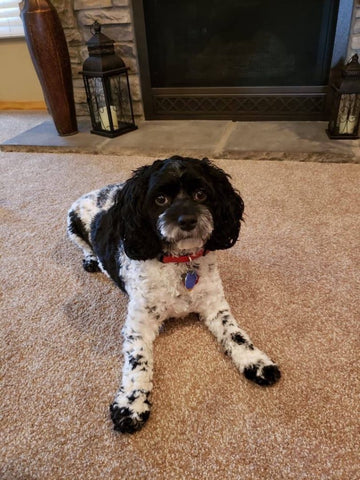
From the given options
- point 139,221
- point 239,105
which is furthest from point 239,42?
point 139,221

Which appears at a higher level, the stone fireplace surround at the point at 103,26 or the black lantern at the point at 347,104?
the stone fireplace surround at the point at 103,26

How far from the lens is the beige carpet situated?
3.31ft

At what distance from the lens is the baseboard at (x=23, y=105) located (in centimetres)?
440

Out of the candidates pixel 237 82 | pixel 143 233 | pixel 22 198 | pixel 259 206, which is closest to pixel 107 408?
pixel 143 233

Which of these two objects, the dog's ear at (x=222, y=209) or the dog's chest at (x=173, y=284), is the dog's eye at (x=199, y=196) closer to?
A: the dog's ear at (x=222, y=209)

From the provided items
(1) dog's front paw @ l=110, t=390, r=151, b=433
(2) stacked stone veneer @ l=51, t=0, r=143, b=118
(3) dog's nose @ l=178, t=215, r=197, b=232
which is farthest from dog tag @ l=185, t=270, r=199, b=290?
(2) stacked stone veneer @ l=51, t=0, r=143, b=118

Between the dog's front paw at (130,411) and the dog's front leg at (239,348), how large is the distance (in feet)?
1.03

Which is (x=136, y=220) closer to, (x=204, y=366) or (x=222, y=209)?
(x=222, y=209)

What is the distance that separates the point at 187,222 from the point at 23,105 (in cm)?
414

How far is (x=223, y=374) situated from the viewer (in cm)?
123

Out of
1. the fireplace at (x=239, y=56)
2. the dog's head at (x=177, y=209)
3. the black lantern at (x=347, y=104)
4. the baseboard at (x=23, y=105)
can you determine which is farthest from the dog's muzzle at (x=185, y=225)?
the baseboard at (x=23, y=105)

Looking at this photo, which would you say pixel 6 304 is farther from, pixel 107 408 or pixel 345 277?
pixel 345 277

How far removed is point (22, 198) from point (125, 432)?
1.82m

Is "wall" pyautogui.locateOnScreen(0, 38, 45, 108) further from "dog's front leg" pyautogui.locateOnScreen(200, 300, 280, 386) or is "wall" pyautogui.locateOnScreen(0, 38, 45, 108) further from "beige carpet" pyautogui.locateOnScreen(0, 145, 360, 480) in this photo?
"dog's front leg" pyautogui.locateOnScreen(200, 300, 280, 386)
